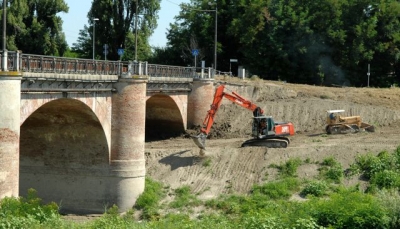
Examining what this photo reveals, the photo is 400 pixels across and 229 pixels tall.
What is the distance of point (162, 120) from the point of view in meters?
50.4

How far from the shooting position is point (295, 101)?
56562 mm

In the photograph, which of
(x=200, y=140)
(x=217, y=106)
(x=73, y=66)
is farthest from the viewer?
(x=217, y=106)

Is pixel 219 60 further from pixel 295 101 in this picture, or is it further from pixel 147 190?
pixel 147 190

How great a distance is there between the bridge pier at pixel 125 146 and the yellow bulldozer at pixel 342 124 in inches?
563

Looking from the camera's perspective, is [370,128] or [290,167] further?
[370,128]

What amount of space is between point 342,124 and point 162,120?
36.4ft

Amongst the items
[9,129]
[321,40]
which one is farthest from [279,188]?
[321,40]

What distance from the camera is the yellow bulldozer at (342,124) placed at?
157ft

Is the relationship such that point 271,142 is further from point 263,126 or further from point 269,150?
point 269,150

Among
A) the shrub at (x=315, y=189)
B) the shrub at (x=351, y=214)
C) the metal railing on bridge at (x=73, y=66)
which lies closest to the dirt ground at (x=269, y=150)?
the shrub at (x=315, y=189)

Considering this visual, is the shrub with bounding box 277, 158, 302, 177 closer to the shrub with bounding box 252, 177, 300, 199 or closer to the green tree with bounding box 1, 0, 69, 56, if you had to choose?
the shrub with bounding box 252, 177, 300, 199

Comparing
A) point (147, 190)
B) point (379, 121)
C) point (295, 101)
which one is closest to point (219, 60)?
point (295, 101)

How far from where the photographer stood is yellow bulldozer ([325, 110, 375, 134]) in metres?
47.9

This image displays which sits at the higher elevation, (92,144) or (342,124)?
(342,124)
